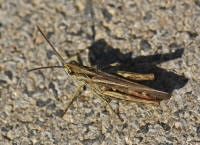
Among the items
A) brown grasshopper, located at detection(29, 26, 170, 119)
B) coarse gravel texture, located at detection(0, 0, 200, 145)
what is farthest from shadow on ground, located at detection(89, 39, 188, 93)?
brown grasshopper, located at detection(29, 26, 170, 119)

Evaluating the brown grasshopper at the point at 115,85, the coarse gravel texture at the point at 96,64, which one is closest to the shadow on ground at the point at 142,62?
the coarse gravel texture at the point at 96,64

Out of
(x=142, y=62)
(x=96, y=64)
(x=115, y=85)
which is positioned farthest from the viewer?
(x=96, y=64)

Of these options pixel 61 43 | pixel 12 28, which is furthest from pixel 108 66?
pixel 12 28

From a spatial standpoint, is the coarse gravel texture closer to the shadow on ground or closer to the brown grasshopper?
the shadow on ground

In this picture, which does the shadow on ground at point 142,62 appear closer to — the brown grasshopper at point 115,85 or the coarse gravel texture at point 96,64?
the coarse gravel texture at point 96,64

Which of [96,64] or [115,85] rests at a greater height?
[96,64]

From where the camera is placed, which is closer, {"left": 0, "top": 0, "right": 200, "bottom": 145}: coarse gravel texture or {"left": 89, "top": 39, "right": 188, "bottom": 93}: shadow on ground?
{"left": 0, "top": 0, "right": 200, "bottom": 145}: coarse gravel texture

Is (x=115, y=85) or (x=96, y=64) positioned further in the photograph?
(x=96, y=64)
